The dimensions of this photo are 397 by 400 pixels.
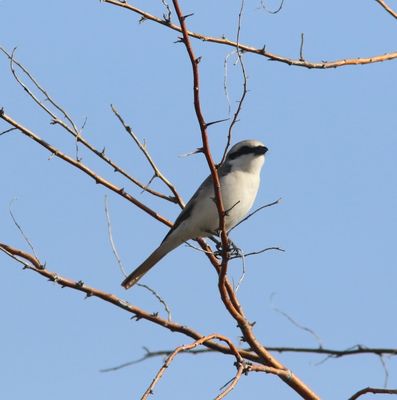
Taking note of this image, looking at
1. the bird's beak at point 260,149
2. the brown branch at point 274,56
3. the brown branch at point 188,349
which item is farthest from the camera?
the bird's beak at point 260,149

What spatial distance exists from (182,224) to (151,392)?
3.12 m

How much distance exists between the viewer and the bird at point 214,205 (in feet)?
18.8

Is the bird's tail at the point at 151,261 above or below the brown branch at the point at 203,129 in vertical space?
above

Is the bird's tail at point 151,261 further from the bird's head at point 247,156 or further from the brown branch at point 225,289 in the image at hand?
the brown branch at point 225,289

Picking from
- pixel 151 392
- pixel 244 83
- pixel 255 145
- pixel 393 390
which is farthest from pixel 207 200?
pixel 151 392

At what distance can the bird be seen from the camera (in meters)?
5.73

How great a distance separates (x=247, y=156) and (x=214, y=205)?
516mm

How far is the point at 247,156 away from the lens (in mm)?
6059

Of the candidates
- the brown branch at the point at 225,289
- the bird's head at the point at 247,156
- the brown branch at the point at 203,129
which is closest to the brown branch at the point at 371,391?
the brown branch at the point at 225,289

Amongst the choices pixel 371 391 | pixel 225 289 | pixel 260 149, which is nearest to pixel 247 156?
pixel 260 149

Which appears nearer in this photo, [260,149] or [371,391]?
[371,391]

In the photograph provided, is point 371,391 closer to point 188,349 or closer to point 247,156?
point 188,349

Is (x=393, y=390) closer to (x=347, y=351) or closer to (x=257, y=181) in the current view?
(x=347, y=351)

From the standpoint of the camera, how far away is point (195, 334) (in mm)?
3809
